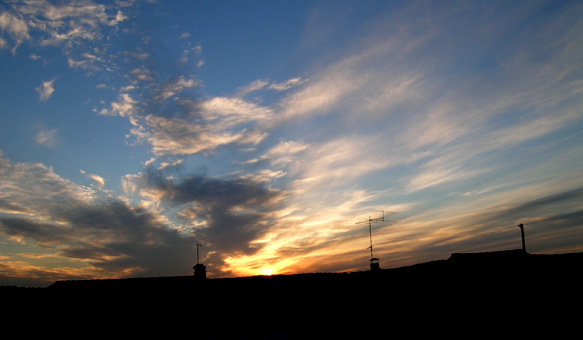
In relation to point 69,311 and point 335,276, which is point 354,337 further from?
point 69,311

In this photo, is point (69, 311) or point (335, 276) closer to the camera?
point (69, 311)

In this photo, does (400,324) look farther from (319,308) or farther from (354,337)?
(319,308)

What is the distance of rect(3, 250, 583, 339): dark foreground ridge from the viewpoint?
13.1m

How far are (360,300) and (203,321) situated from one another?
9.25 metres

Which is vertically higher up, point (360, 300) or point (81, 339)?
point (360, 300)

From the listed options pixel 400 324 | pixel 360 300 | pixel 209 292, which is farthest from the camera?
pixel 209 292

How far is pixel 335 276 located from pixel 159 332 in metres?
11.3

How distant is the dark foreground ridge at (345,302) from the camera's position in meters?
13.1

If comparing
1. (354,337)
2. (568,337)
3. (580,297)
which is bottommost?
(354,337)

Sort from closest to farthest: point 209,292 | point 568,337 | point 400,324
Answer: point 568,337 → point 400,324 → point 209,292

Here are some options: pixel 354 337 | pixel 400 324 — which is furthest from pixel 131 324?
pixel 400 324

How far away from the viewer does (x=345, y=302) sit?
18.2 m

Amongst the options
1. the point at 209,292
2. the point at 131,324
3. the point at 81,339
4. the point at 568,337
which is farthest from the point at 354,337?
the point at 81,339

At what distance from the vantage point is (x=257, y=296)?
67.1 ft
